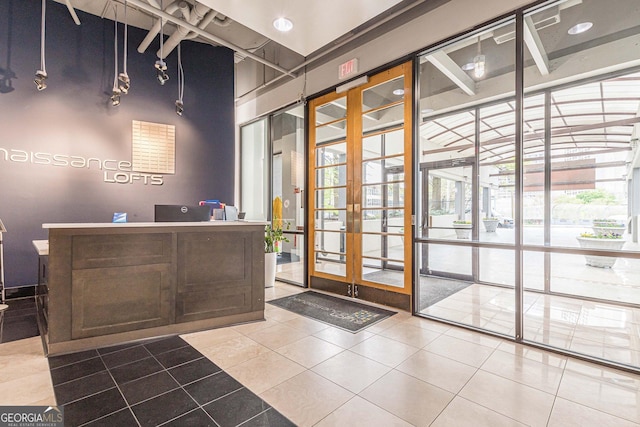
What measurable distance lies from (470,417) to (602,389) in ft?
3.67

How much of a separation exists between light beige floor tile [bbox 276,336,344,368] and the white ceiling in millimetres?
3468

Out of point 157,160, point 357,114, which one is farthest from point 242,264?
point 157,160

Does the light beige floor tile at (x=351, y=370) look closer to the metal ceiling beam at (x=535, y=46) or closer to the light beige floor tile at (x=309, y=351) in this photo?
the light beige floor tile at (x=309, y=351)

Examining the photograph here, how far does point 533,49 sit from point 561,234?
259cm

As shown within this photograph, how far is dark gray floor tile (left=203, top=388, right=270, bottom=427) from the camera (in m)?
1.78

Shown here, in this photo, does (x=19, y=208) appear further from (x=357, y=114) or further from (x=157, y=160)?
(x=357, y=114)

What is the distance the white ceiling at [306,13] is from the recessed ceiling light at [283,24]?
0.05m

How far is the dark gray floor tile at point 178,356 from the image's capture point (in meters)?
2.47

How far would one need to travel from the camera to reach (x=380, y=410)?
1866 mm

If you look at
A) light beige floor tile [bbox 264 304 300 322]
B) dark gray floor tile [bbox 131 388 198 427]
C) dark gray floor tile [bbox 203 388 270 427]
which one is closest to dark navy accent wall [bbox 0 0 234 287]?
light beige floor tile [bbox 264 304 300 322]

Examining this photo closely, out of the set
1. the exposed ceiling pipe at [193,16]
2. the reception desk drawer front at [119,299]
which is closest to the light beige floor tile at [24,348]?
the reception desk drawer front at [119,299]

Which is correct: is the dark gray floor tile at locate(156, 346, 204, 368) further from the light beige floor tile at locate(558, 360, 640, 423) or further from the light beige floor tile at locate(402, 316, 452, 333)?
the light beige floor tile at locate(558, 360, 640, 423)

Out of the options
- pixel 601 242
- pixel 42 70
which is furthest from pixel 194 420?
pixel 601 242

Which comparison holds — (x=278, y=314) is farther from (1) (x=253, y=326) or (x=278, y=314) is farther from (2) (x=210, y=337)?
(2) (x=210, y=337)
